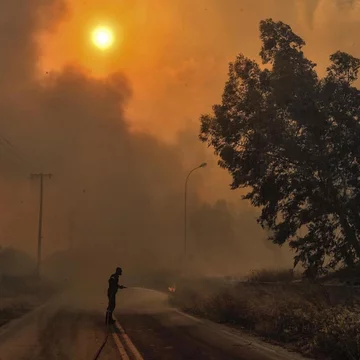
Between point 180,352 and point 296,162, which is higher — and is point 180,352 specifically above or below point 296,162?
below

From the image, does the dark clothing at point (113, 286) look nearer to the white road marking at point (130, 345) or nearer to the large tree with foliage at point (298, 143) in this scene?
the white road marking at point (130, 345)

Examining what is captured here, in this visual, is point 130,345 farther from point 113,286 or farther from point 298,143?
point 298,143

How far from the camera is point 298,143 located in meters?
21.0

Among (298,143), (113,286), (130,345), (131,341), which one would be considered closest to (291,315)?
(131,341)

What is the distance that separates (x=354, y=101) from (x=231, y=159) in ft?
20.0

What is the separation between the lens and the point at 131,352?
998 cm

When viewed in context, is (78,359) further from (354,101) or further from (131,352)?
(354,101)

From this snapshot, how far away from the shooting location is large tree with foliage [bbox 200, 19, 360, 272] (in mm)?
20906

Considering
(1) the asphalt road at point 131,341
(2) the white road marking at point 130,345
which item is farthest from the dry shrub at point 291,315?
(2) the white road marking at point 130,345

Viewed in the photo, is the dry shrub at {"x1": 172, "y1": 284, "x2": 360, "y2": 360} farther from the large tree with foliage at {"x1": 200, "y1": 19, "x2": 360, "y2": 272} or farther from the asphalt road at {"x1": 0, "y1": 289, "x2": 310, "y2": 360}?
the large tree with foliage at {"x1": 200, "y1": 19, "x2": 360, "y2": 272}

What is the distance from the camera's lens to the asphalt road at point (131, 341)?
9695 mm

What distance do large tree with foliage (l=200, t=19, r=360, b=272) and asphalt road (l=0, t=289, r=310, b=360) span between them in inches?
327

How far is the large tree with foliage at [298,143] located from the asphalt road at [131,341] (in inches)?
327

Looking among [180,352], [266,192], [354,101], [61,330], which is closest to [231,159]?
[266,192]
